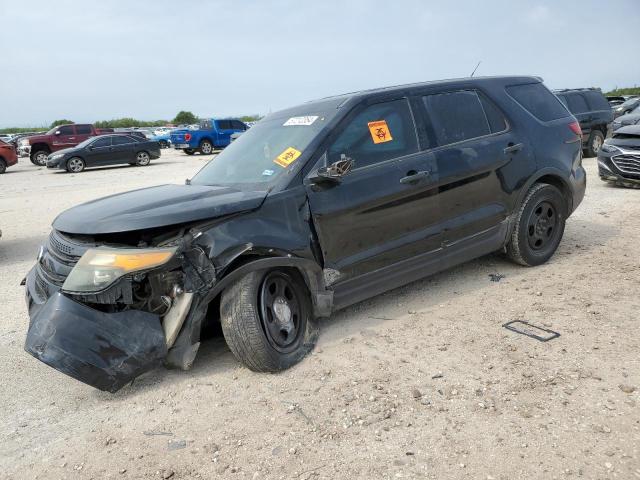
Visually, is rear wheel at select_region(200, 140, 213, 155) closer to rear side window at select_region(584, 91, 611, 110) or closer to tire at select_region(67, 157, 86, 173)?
tire at select_region(67, 157, 86, 173)

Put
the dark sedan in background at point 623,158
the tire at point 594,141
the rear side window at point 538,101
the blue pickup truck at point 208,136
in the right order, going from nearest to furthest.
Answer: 1. the rear side window at point 538,101
2. the dark sedan in background at point 623,158
3. the tire at point 594,141
4. the blue pickup truck at point 208,136

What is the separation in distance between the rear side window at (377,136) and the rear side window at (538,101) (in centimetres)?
144

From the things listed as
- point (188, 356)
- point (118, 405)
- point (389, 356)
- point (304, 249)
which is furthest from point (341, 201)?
point (118, 405)

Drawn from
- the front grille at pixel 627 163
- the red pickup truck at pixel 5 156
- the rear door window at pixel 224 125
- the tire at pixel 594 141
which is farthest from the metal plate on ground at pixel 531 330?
the rear door window at pixel 224 125

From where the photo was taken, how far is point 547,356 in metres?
3.28

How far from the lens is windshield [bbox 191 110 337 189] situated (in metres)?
3.66

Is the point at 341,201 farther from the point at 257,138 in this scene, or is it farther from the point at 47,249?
the point at 47,249

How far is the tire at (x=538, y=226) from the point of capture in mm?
4770

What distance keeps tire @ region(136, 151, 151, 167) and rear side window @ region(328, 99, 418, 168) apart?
18.8m

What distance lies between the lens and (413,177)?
391cm

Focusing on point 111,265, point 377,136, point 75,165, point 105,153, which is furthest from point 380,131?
point 105,153

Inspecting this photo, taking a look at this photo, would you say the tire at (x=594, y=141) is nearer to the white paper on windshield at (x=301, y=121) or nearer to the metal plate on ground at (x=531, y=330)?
the metal plate on ground at (x=531, y=330)

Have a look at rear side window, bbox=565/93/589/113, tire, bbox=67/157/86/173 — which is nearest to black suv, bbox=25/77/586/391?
rear side window, bbox=565/93/589/113

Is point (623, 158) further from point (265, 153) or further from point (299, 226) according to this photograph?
point (299, 226)
